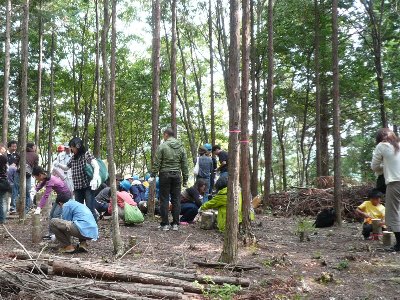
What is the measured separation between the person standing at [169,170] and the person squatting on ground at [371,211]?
3712 millimetres

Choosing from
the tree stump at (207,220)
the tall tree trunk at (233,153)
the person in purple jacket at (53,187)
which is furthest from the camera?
the tree stump at (207,220)

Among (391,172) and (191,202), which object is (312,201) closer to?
(191,202)

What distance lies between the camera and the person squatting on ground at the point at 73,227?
6730 millimetres

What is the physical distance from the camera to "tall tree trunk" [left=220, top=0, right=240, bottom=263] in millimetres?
5566

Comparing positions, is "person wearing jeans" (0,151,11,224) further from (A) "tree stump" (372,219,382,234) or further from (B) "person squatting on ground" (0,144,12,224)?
(A) "tree stump" (372,219,382,234)

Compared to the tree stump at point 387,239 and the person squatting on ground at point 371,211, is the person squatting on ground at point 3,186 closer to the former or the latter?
the person squatting on ground at point 371,211

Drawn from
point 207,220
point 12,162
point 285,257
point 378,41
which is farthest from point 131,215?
point 378,41

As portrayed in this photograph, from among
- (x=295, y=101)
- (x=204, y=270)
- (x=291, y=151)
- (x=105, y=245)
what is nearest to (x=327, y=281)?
(x=204, y=270)

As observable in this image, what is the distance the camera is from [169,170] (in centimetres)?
882

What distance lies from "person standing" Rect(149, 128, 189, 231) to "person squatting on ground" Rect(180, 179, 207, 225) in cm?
108

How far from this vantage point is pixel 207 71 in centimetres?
2856

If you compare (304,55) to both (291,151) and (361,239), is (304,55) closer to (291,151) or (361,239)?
(361,239)

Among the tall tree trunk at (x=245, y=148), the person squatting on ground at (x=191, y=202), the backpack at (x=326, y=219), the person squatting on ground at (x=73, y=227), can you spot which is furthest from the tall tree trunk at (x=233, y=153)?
the backpack at (x=326, y=219)

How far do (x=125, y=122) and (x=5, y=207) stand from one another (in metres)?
23.1
